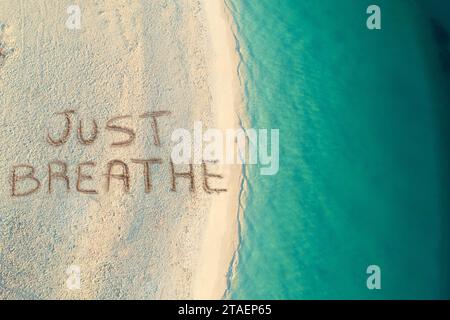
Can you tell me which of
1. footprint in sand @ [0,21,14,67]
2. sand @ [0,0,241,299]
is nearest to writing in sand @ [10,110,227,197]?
sand @ [0,0,241,299]

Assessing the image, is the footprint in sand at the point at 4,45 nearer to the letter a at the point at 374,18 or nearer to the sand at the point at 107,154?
the sand at the point at 107,154

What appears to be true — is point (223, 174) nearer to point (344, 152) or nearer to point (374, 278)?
point (344, 152)

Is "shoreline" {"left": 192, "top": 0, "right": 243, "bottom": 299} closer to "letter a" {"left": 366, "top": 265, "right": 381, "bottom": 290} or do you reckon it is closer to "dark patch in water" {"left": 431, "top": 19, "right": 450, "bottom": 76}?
"letter a" {"left": 366, "top": 265, "right": 381, "bottom": 290}

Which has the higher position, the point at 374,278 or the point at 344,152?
the point at 344,152

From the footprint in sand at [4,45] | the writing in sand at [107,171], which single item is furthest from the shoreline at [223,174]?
the footprint in sand at [4,45]

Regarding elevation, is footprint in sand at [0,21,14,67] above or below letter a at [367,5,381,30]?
below

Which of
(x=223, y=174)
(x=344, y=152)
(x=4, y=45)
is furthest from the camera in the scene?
(x=344, y=152)

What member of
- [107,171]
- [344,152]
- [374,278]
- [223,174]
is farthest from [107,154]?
[374,278]

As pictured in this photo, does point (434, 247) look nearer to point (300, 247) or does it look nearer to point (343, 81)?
point (300, 247)
